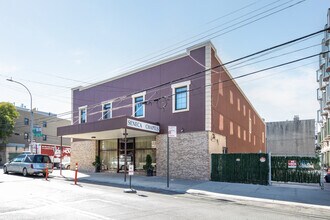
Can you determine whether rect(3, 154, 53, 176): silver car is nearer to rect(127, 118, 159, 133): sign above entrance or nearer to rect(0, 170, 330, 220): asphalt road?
rect(127, 118, 159, 133): sign above entrance

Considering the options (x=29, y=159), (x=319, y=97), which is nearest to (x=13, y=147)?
(x=29, y=159)

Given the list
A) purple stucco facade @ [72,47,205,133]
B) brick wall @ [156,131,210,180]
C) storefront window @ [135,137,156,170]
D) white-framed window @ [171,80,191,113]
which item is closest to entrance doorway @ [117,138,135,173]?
storefront window @ [135,137,156,170]

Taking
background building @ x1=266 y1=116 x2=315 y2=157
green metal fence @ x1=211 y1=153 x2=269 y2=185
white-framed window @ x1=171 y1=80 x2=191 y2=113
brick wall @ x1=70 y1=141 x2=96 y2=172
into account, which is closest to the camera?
green metal fence @ x1=211 y1=153 x2=269 y2=185

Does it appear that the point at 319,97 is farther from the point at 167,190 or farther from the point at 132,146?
the point at 167,190

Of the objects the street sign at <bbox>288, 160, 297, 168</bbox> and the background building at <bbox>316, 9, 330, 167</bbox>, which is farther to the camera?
the background building at <bbox>316, 9, 330, 167</bbox>

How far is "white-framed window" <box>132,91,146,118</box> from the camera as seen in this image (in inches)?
976

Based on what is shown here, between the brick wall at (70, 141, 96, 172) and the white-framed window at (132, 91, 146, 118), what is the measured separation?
6.41 meters

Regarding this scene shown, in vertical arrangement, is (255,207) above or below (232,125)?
below

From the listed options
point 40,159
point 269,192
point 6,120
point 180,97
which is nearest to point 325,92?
point 180,97

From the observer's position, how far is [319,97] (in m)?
49.6

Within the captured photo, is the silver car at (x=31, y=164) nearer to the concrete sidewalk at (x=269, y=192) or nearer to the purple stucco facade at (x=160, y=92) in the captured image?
the purple stucco facade at (x=160, y=92)

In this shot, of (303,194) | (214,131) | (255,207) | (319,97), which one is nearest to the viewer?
(255,207)

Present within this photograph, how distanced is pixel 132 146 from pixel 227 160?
9.06 meters

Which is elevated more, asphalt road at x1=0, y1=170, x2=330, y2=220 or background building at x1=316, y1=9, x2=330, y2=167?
background building at x1=316, y1=9, x2=330, y2=167
